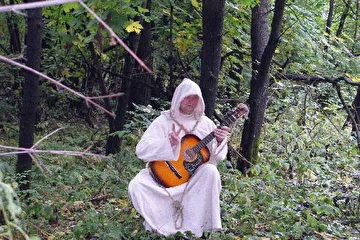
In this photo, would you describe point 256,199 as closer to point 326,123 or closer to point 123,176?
point 123,176

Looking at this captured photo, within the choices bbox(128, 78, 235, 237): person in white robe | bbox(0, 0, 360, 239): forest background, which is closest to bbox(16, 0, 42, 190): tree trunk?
bbox(0, 0, 360, 239): forest background

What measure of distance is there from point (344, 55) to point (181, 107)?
5.84 meters

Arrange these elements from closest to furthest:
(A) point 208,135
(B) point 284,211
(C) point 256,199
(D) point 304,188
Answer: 1. (A) point 208,135
2. (B) point 284,211
3. (C) point 256,199
4. (D) point 304,188

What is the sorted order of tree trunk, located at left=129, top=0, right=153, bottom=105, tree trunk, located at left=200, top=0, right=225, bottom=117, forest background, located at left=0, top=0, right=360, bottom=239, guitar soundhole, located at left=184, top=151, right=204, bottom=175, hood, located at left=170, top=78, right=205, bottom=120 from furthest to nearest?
tree trunk, located at left=129, top=0, right=153, bottom=105 → tree trunk, located at left=200, top=0, right=225, bottom=117 → forest background, located at left=0, top=0, right=360, bottom=239 → guitar soundhole, located at left=184, top=151, right=204, bottom=175 → hood, located at left=170, top=78, right=205, bottom=120

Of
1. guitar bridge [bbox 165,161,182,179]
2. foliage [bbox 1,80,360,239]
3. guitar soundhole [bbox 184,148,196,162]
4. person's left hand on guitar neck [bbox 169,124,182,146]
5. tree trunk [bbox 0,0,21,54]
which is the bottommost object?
foliage [bbox 1,80,360,239]

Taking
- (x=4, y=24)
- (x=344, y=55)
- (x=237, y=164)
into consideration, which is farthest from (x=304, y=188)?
(x=4, y=24)

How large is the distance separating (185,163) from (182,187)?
0.81 ft

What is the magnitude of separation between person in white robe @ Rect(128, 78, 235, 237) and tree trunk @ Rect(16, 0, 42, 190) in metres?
1.24

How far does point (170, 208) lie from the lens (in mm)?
6160

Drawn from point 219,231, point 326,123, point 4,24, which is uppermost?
point 4,24

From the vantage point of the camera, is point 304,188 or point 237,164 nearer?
point 304,188

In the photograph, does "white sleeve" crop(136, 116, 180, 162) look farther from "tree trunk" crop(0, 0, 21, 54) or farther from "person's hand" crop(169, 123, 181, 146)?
"tree trunk" crop(0, 0, 21, 54)

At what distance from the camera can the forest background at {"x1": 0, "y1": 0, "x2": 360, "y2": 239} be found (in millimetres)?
6453

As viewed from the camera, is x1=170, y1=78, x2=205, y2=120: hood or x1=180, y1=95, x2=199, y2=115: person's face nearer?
x1=170, y1=78, x2=205, y2=120: hood
